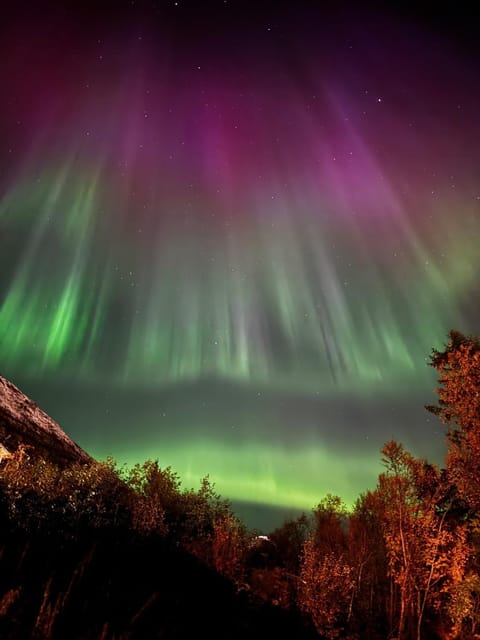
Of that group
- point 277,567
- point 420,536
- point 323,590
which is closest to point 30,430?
point 277,567

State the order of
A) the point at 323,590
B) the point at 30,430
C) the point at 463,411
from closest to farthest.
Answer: the point at 323,590
the point at 463,411
the point at 30,430

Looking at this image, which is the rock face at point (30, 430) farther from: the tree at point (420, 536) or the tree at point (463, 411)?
the tree at point (463, 411)

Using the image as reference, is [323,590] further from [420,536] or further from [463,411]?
[463,411]

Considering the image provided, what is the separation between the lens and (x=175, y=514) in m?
42.3

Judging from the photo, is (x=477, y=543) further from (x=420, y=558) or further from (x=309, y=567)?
(x=309, y=567)

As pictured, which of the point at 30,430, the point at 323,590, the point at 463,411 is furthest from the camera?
the point at 30,430

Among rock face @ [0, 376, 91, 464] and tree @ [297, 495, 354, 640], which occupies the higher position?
A: rock face @ [0, 376, 91, 464]

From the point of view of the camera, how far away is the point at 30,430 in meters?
58.1

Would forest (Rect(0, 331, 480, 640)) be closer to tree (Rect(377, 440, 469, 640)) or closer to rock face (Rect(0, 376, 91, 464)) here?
tree (Rect(377, 440, 469, 640))

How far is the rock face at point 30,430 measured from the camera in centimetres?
5134

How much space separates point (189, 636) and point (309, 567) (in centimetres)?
1350

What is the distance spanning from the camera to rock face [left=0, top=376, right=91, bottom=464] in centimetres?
5134

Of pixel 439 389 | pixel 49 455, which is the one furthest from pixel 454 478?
pixel 49 455

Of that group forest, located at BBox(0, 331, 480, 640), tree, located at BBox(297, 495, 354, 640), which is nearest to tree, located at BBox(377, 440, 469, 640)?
forest, located at BBox(0, 331, 480, 640)
